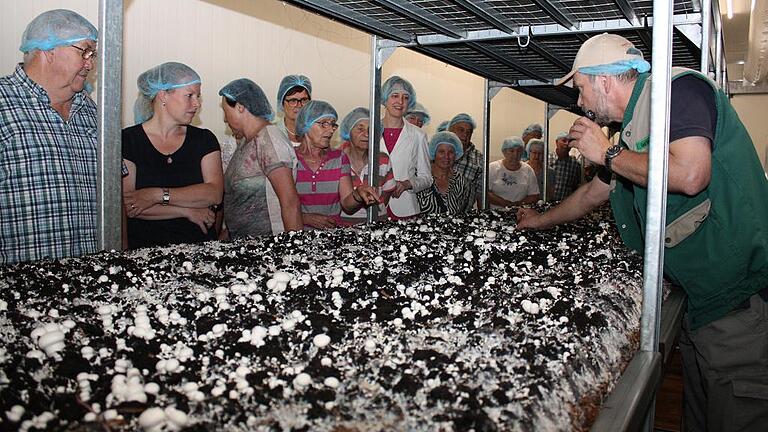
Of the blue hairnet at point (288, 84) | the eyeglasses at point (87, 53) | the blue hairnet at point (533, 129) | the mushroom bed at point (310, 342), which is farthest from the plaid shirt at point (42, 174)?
the blue hairnet at point (533, 129)

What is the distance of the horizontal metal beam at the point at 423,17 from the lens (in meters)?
2.25

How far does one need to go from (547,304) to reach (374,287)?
1.18 ft

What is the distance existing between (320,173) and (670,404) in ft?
7.31

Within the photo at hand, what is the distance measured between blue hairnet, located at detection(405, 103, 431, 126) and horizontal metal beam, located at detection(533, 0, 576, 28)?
219 centimetres

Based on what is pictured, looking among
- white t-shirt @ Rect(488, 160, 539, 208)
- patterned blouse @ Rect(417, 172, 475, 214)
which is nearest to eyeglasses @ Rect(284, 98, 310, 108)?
patterned blouse @ Rect(417, 172, 475, 214)

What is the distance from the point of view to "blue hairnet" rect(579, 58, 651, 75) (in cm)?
173

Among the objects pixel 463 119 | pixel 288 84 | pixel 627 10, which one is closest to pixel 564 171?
pixel 463 119

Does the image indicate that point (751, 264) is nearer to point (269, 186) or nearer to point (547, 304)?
point (547, 304)

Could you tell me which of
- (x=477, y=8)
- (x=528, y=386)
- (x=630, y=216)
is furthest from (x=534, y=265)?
(x=477, y=8)

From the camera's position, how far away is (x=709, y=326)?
173 centimetres

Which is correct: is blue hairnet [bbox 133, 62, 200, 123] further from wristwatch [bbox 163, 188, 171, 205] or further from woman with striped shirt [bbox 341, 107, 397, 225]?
woman with striped shirt [bbox 341, 107, 397, 225]

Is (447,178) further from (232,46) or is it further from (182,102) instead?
(182,102)

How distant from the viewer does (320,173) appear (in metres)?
3.53

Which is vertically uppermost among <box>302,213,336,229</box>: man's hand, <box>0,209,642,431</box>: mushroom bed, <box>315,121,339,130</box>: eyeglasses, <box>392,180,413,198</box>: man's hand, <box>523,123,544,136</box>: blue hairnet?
<box>523,123,544,136</box>: blue hairnet
